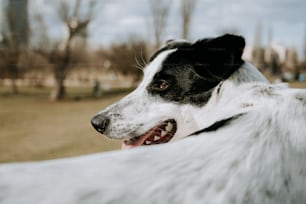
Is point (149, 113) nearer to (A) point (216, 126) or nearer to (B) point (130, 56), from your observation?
(A) point (216, 126)

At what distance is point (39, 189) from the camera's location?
77 cm

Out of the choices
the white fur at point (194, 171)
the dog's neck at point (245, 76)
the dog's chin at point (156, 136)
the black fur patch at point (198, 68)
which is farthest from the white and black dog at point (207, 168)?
the dog's chin at point (156, 136)

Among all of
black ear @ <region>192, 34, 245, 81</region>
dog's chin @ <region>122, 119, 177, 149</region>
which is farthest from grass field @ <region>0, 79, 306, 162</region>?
black ear @ <region>192, 34, 245, 81</region>

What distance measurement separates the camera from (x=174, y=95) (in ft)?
6.95

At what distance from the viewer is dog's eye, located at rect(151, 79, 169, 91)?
2.16 m

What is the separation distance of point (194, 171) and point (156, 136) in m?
1.16

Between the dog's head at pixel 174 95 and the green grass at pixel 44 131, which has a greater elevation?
the dog's head at pixel 174 95

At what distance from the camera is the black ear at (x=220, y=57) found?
6.42 ft

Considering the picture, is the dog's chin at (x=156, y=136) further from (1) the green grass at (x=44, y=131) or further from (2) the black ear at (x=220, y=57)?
(1) the green grass at (x=44, y=131)

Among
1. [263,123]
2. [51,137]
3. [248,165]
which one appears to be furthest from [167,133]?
[51,137]

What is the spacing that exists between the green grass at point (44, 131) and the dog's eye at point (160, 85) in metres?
6.84

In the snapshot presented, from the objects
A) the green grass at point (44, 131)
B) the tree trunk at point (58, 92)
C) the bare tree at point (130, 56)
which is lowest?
the tree trunk at point (58, 92)

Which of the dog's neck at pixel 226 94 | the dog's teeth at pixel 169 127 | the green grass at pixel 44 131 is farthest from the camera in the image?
the green grass at pixel 44 131

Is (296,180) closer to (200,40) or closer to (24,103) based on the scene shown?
(200,40)
